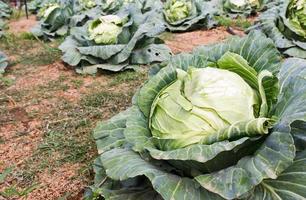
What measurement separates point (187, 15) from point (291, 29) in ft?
9.13

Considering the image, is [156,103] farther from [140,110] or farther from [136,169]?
[136,169]

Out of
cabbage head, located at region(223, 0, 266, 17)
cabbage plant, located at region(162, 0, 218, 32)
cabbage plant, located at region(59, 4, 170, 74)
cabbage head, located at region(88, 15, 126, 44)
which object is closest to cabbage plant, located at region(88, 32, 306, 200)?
cabbage plant, located at region(59, 4, 170, 74)

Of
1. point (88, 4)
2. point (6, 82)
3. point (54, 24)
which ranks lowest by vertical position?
point (88, 4)

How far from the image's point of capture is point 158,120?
2.64 metres

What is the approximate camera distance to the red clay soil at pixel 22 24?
959 cm

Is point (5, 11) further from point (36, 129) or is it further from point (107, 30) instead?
point (36, 129)

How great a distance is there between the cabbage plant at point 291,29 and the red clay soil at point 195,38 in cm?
117

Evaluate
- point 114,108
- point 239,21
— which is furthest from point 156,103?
point 239,21

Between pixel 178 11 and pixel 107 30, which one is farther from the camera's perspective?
pixel 178 11

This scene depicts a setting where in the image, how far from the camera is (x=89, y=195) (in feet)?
9.73

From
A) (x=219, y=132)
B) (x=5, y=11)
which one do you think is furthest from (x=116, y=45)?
(x=5, y=11)

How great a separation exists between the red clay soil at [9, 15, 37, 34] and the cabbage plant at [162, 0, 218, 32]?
121 inches

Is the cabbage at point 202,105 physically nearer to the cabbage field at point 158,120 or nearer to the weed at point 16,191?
the cabbage field at point 158,120

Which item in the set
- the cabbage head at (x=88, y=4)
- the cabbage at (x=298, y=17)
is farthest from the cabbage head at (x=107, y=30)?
the cabbage head at (x=88, y=4)
